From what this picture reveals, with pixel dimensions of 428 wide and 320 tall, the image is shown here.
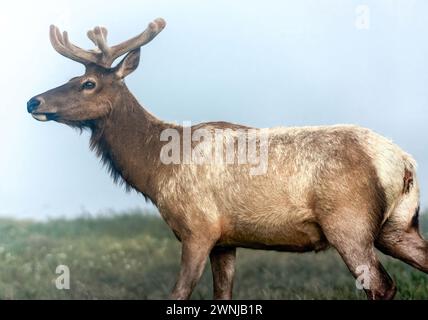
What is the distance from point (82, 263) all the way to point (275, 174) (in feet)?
26.5

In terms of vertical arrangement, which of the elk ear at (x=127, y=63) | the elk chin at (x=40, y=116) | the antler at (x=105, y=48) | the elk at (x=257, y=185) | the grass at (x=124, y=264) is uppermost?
the antler at (x=105, y=48)

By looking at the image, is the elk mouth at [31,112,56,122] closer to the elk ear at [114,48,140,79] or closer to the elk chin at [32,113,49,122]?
the elk chin at [32,113,49,122]

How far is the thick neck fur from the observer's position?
28.2 feet

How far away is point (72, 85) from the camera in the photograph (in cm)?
861

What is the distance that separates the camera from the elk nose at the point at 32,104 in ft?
27.8

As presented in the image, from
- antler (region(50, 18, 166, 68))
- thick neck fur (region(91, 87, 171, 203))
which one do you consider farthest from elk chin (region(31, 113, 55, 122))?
antler (region(50, 18, 166, 68))

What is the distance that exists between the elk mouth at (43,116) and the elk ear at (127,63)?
0.76m

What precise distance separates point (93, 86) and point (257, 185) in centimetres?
196

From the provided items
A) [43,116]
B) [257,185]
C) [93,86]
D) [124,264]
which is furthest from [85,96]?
[124,264]

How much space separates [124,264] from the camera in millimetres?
15055

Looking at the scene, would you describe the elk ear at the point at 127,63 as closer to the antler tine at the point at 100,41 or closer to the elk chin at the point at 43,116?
the antler tine at the point at 100,41

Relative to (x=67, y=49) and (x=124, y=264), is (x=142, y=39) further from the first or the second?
(x=124, y=264)

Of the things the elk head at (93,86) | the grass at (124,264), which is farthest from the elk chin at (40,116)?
the grass at (124,264)
